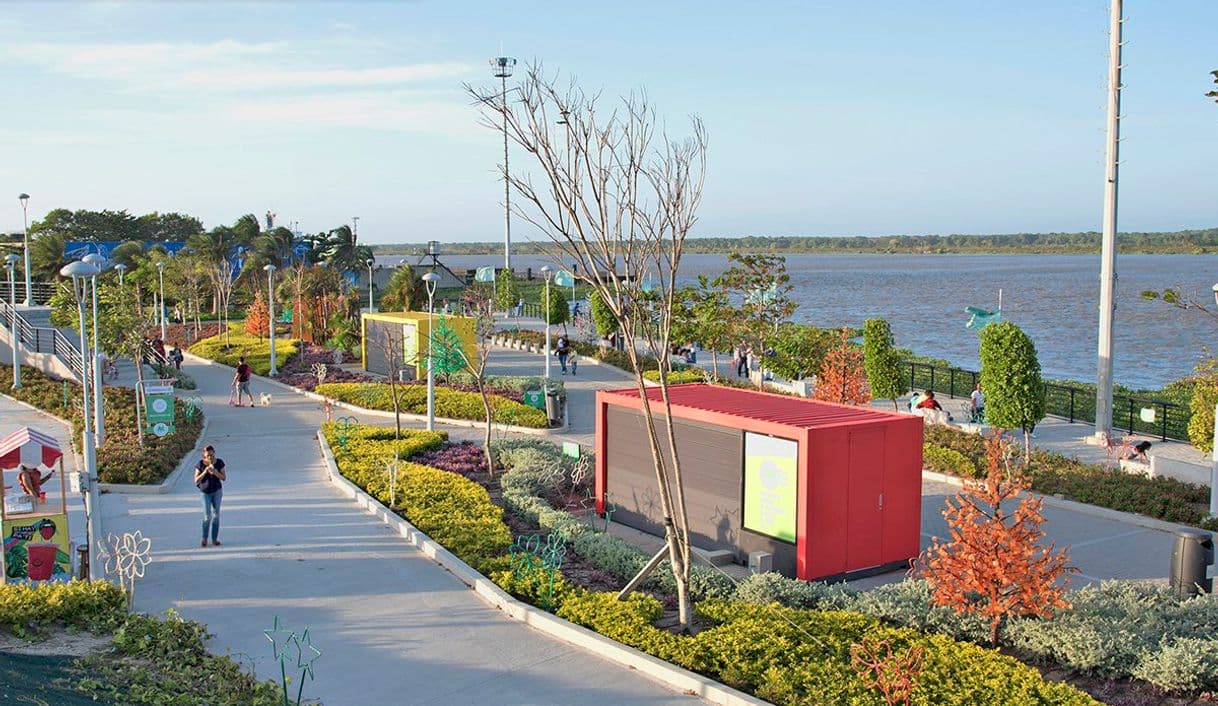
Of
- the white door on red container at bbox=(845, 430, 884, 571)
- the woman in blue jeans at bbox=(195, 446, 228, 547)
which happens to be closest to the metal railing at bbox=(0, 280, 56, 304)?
the woman in blue jeans at bbox=(195, 446, 228, 547)

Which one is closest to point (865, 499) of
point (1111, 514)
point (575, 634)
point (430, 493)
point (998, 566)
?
point (998, 566)

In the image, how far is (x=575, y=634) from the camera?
10.0 meters

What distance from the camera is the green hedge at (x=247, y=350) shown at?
111ft

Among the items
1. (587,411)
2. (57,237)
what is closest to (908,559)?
(587,411)

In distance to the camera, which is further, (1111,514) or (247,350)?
(247,350)

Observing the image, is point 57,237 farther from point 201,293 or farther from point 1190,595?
point 1190,595

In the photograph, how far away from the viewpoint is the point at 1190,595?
1095 centimetres

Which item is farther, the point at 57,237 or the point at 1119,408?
the point at 57,237

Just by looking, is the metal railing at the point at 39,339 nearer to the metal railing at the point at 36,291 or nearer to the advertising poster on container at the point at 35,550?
the advertising poster on container at the point at 35,550

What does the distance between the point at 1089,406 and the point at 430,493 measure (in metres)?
21.2

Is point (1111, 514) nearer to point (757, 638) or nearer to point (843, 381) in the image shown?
point (843, 381)

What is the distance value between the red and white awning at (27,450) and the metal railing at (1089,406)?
1675 centimetres

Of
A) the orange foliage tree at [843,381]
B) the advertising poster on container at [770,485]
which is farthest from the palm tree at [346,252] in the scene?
the advertising poster on container at [770,485]

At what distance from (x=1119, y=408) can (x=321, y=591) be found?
76.2ft
